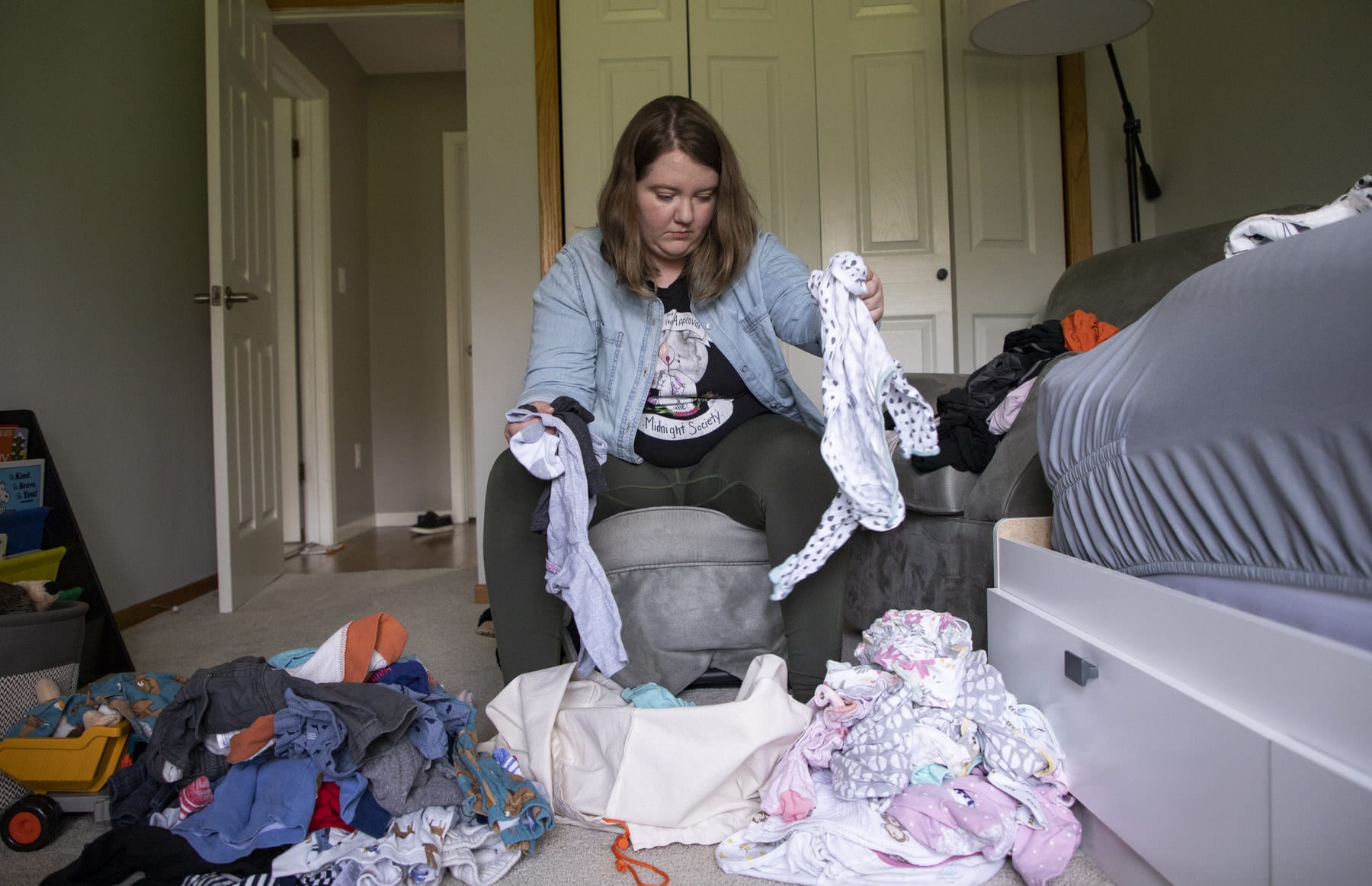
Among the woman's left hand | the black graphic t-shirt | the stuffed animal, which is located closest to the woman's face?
the black graphic t-shirt

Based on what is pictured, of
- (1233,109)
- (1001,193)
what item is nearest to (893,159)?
(1001,193)

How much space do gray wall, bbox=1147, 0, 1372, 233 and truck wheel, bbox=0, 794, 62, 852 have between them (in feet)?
8.80

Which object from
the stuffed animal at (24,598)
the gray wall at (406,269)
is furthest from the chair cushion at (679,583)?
the gray wall at (406,269)

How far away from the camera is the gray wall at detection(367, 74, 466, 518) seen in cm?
489

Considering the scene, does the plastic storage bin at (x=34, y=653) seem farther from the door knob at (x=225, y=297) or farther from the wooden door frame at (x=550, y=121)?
the wooden door frame at (x=550, y=121)

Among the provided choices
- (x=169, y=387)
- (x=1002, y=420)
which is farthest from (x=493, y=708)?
(x=169, y=387)

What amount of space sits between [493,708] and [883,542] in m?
0.91

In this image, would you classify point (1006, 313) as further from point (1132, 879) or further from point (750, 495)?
point (1132, 879)

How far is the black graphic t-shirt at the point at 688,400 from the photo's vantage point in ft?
4.75

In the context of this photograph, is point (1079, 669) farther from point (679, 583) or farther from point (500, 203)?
point (500, 203)

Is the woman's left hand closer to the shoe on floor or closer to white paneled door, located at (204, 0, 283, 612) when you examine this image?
white paneled door, located at (204, 0, 283, 612)

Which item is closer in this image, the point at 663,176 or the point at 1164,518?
the point at 1164,518

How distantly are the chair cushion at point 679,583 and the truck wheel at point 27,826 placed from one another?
0.79 metres

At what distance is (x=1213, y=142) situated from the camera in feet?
8.07
